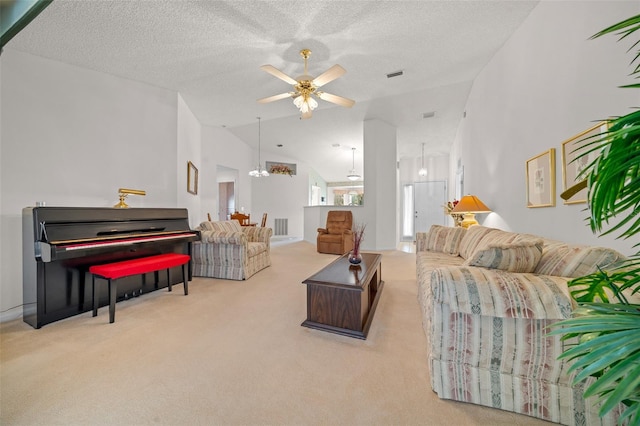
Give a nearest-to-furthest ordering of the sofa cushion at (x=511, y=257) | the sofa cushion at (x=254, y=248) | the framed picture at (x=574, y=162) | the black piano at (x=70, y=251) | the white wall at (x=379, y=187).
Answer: the sofa cushion at (x=511, y=257), the framed picture at (x=574, y=162), the black piano at (x=70, y=251), the sofa cushion at (x=254, y=248), the white wall at (x=379, y=187)

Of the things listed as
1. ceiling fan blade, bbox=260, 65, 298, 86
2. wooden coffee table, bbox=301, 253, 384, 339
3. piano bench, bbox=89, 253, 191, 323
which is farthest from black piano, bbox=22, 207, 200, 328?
ceiling fan blade, bbox=260, 65, 298, 86

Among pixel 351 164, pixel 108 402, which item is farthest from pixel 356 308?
pixel 351 164

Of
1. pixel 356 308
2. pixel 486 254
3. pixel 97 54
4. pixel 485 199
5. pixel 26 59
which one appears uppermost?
pixel 97 54

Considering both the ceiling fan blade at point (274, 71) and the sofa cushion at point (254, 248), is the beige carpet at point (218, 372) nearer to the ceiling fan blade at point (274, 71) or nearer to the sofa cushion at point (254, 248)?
the sofa cushion at point (254, 248)

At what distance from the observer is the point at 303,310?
2.42m

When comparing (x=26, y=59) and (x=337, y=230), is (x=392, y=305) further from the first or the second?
(x=26, y=59)

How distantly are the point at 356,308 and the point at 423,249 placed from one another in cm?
173

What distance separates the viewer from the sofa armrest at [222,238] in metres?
3.37

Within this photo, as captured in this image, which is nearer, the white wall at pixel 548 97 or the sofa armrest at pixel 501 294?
the sofa armrest at pixel 501 294

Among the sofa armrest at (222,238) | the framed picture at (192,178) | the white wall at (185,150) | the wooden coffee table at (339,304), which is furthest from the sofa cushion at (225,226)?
the wooden coffee table at (339,304)

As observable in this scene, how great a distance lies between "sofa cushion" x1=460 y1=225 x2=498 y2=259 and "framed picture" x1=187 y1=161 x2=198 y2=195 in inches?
171

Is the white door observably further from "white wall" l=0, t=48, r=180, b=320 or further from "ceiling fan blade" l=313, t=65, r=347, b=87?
A: "white wall" l=0, t=48, r=180, b=320

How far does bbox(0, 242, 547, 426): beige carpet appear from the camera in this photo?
1205 mm

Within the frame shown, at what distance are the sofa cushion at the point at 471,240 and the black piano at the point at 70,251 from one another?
10.7 feet
